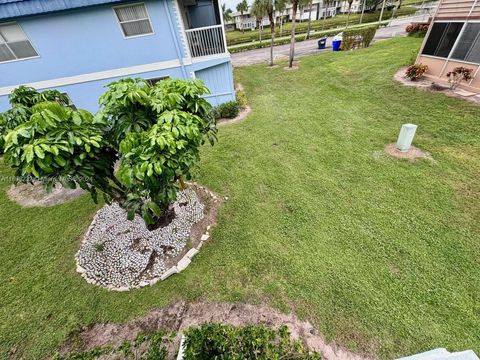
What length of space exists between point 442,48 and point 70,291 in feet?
50.2

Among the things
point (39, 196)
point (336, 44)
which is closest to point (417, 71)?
point (336, 44)

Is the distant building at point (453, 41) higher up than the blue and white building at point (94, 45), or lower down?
lower down

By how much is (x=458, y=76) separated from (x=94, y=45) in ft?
47.2

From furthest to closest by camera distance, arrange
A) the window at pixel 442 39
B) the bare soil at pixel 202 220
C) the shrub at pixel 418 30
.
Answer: the shrub at pixel 418 30, the window at pixel 442 39, the bare soil at pixel 202 220

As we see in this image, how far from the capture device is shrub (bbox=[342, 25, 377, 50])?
17.6 meters

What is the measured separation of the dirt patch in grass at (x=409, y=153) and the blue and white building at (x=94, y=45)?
24.7 feet

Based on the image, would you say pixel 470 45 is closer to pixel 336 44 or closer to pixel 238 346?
pixel 238 346

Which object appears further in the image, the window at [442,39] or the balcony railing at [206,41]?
the balcony railing at [206,41]

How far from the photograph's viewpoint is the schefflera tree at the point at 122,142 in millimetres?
2607

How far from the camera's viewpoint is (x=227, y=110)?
984 centimetres

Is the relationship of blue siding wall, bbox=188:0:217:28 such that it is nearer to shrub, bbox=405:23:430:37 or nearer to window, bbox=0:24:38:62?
window, bbox=0:24:38:62

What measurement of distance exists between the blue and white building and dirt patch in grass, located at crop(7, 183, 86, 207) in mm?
4266

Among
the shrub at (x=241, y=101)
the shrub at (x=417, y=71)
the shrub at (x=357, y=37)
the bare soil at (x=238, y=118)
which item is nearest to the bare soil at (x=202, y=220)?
the bare soil at (x=238, y=118)

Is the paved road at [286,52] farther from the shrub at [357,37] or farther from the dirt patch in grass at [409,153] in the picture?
the dirt patch in grass at [409,153]
